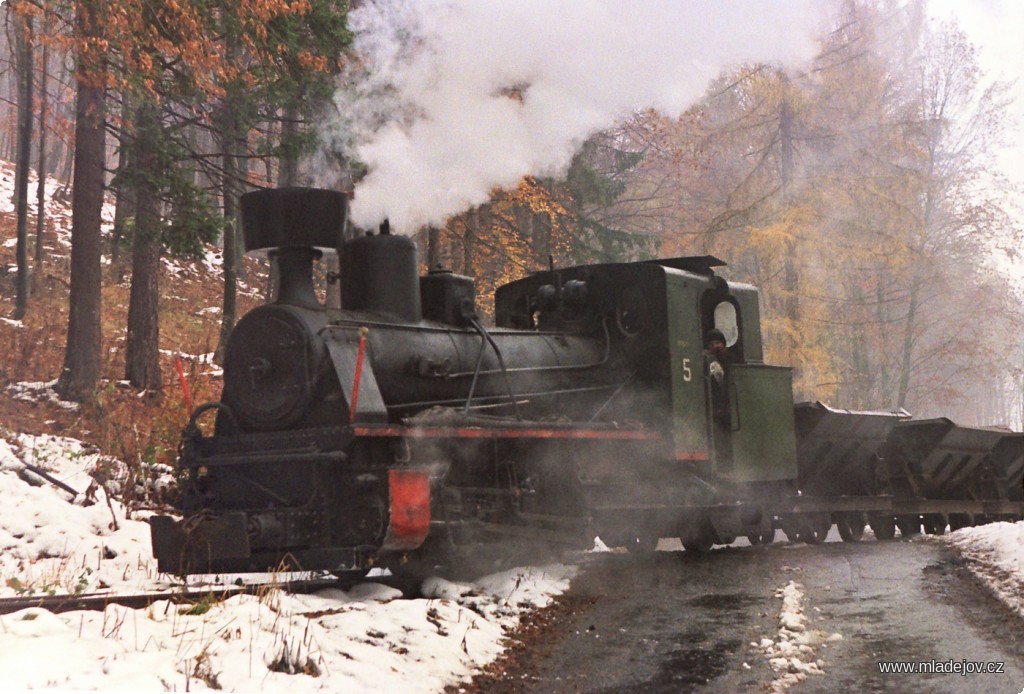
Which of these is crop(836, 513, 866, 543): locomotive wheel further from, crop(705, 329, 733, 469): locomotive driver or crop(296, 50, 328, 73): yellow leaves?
crop(296, 50, 328, 73): yellow leaves

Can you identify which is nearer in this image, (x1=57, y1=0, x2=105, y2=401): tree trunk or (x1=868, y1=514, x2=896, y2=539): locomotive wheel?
(x1=57, y1=0, x2=105, y2=401): tree trunk

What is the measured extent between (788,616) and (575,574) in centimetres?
265

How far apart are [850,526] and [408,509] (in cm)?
789

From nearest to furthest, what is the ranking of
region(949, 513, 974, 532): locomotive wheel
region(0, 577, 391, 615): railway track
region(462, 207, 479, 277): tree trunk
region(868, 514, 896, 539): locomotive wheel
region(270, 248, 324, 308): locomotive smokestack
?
region(0, 577, 391, 615): railway track, region(270, 248, 324, 308): locomotive smokestack, region(868, 514, 896, 539): locomotive wheel, region(949, 513, 974, 532): locomotive wheel, region(462, 207, 479, 277): tree trunk

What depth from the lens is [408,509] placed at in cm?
644

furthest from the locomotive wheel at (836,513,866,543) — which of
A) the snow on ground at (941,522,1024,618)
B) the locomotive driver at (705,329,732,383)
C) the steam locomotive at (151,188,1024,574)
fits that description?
the locomotive driver at (705,329,732,383)

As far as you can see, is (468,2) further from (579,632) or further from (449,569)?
(579,632)

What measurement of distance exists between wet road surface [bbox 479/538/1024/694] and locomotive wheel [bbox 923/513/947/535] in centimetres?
477

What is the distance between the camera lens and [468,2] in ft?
29.8

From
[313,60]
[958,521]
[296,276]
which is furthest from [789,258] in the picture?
[296,276]

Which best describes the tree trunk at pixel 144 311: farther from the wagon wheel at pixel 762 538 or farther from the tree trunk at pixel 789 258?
the tree trunk at pixel 789 258

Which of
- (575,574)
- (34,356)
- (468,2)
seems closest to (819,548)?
(575,574)

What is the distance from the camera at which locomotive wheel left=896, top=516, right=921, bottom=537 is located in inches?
524

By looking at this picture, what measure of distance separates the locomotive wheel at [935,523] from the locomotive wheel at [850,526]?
1917 mm
